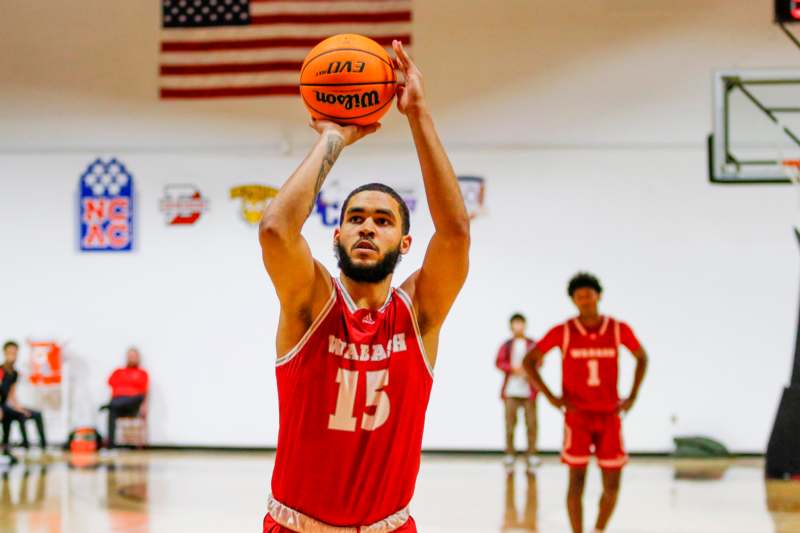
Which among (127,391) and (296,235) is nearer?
(296,235)

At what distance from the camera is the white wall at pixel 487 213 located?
14102 millimetres

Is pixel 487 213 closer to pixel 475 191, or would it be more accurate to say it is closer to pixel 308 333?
pixel 475 191

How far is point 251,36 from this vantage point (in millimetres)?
13547

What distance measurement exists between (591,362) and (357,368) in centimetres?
476

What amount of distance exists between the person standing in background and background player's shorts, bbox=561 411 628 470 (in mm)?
5279

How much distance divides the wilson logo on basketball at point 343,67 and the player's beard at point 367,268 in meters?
0.60

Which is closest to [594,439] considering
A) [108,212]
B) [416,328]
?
[416,328]

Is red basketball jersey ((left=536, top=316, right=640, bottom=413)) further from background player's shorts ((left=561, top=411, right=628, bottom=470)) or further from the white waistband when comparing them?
the white waistband

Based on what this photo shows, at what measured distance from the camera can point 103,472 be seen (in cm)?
1198

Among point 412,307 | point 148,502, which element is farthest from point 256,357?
point 412,307

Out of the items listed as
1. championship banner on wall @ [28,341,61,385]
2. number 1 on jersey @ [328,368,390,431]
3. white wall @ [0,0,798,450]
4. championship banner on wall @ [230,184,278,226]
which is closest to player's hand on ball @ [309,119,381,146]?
number 1 on jersey @ [328,368,390,431]

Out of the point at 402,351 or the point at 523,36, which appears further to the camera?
the point at 523,36

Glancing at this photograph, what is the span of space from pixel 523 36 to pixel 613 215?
9.86ft

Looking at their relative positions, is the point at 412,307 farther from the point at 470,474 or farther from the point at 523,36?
the point at 523,36
